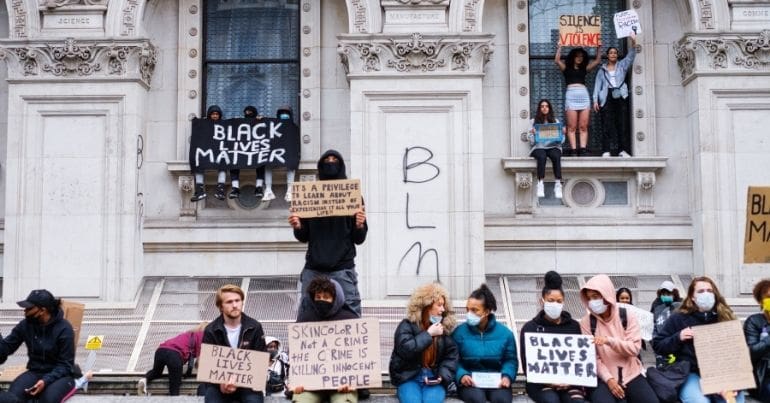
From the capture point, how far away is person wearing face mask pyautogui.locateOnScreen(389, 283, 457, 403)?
1166 centimetres

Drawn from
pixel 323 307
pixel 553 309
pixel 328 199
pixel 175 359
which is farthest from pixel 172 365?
pixel 553 309

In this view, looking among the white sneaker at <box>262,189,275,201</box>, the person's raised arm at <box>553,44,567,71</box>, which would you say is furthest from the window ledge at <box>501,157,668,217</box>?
the white sneaker at <box>262,189,275,201</box>

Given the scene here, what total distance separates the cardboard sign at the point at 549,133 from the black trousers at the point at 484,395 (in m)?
7.63

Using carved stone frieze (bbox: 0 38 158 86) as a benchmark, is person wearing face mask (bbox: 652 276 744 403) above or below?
below

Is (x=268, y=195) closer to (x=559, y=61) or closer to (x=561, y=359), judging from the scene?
(x=559, y=61)

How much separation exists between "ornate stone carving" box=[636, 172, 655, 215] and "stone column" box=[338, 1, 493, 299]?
122 inches

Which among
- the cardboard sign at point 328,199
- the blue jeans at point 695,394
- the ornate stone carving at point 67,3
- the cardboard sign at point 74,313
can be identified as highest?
the ornate stone carving at point 67,3

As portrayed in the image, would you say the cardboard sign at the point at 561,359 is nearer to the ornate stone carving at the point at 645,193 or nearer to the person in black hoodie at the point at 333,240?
the person in black hoodie at the point at 333,240

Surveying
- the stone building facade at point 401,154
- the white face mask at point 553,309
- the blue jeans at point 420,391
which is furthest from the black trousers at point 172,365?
the white face mask at point 553,309

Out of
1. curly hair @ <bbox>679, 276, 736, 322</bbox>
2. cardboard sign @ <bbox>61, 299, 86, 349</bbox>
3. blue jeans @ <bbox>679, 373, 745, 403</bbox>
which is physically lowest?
blue jeans @ <bbox>679, 373, 745, 403</bbox>

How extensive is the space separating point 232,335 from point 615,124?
1009cm

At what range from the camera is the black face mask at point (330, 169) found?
1286 cm

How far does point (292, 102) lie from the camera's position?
19453mm

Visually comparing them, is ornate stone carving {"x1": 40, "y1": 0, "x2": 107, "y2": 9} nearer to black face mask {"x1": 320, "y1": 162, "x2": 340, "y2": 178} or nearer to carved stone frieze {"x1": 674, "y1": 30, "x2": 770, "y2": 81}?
black face mask {"x1": 320, "y1": 162, "x2": 340, "y2": 178}
